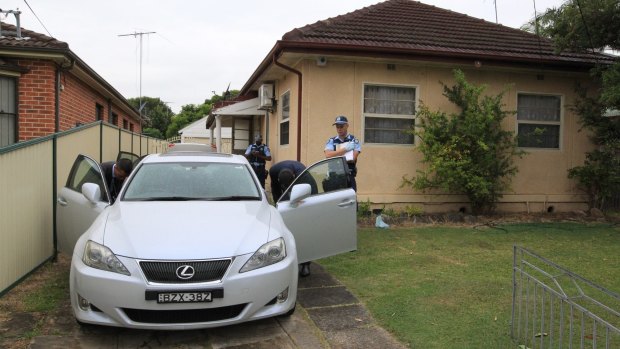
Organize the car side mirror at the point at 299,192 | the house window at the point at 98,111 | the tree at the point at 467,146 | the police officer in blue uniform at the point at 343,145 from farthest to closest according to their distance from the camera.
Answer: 1. the house window at the point at 98,111
2. the tree at the point at 467,146
3. the police officer in blue uniform at the point at 343,145
4. the car side mirror at the point at 299,192

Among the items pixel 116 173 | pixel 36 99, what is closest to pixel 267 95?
pixel 36 99

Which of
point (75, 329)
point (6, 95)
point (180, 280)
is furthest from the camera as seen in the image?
point (6, 95)

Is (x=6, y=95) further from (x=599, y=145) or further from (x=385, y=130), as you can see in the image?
(x=599, y=145)

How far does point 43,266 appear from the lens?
589 cm

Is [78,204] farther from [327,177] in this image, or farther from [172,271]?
[327,177]

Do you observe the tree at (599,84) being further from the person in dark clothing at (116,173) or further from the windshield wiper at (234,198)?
the person in dark clothing at (116,173)

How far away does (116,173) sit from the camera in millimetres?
6168

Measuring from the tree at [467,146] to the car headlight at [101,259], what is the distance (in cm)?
663

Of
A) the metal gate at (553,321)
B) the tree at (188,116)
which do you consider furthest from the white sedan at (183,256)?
the tree at (188,116)

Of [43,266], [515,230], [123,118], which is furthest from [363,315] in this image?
[123,118]

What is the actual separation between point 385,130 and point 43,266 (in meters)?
6.34

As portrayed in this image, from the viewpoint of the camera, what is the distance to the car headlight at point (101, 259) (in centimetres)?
360

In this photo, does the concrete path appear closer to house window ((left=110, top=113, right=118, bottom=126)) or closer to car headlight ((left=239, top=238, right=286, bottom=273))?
car headlight ((left=239, top=238, right=286, bottom=273))

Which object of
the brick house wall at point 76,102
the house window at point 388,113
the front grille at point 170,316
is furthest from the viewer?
the brick house wall at point 76,102
